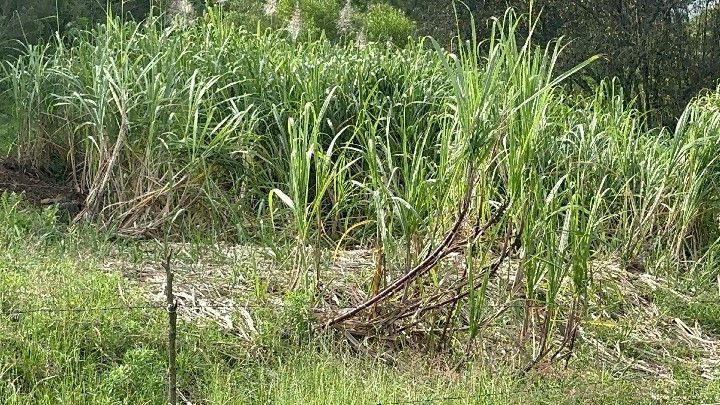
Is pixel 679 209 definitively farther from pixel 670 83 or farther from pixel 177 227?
pixel 670 83

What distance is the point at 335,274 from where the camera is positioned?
4531mm

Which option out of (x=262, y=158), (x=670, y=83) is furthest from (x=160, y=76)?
(x=670, y=83)

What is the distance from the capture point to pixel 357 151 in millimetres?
5184

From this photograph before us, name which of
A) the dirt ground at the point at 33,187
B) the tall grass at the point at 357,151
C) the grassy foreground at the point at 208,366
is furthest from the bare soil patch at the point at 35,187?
the grassy foreground at the point at 208,366

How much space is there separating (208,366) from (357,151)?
2.01 metres

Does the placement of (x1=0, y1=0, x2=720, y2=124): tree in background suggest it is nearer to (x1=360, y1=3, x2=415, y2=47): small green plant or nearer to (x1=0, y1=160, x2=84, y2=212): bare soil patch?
(x1=360, y1=3, x2=415, y2=47): small green plant

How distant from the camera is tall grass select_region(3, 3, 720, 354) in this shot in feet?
12.1

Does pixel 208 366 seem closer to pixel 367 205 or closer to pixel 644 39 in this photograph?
pixel 367 205

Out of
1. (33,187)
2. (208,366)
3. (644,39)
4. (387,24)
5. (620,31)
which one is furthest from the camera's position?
(620,31)

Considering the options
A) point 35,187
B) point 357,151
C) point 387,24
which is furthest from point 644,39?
point 35,187

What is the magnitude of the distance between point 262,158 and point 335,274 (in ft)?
3.55

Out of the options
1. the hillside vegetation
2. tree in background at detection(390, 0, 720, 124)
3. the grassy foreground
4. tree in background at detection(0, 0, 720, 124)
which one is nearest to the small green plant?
tree in background at detection(0, 0, 720, 124)

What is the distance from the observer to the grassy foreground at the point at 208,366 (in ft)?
10.6

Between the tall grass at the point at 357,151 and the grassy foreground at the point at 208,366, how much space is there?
1.10ft
